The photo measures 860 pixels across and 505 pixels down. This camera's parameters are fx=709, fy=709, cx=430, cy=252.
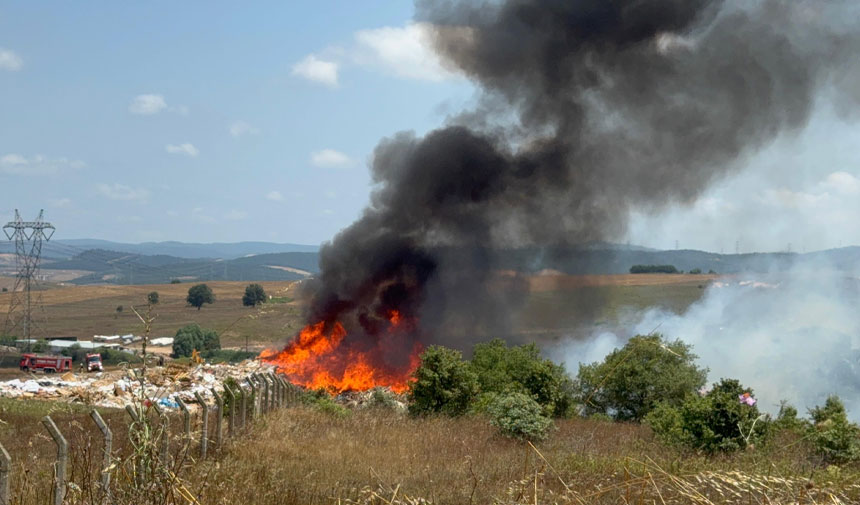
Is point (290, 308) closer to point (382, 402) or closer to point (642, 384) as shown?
point (382, 402)

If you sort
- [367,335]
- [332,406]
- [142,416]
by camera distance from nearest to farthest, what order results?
[142,416] → [332,406] → [367,335]

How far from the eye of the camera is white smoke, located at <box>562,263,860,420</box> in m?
47.6

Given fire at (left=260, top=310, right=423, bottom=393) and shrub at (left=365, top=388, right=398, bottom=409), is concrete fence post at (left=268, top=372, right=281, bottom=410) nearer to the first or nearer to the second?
shrub at (left=365, top=388, right=398, bottom=409)

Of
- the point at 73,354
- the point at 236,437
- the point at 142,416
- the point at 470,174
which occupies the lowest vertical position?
the point at 73,354

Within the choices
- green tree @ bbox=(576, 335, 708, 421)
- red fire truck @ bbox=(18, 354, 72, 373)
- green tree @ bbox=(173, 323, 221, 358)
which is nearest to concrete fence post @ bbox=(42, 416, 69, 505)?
green tree @ bbox=(576, 335, 708, 421)

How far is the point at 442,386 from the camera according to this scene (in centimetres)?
2477

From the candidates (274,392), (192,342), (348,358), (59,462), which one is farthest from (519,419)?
(192,342)

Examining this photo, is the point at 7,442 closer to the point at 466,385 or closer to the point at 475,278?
the point at 466,385

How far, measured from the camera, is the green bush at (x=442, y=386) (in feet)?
80.5

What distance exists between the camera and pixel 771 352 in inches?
2021

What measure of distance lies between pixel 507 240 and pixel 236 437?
119 ft

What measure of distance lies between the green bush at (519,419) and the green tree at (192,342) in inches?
2287

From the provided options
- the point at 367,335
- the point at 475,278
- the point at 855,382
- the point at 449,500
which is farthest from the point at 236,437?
the point at 855,382

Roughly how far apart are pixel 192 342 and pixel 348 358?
36.4 m
